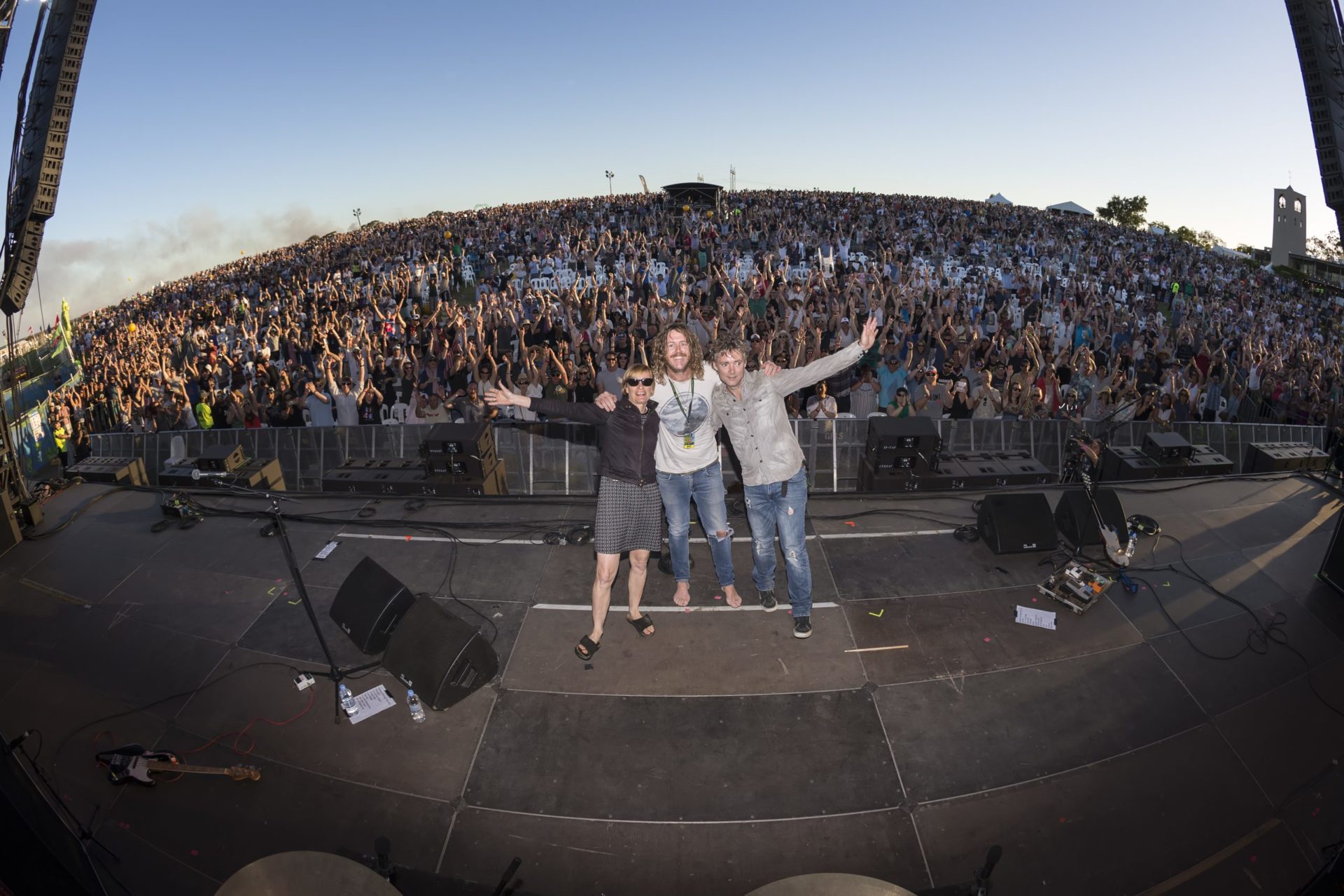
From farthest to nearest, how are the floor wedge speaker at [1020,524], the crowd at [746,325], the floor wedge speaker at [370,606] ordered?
the crowd at [746,325] < the floor wedge speaker at [1020,524] < the floor wedge speaker at [370,606]

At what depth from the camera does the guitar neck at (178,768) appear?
145 inches

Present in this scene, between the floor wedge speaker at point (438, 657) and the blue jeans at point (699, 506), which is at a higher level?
the blue jeans at point (699, 506)

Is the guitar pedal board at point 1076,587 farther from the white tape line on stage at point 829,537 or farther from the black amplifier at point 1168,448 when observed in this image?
the black amplifier at point 1168,448

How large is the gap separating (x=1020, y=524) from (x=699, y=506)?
3.27 m

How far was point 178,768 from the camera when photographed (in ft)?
12.1

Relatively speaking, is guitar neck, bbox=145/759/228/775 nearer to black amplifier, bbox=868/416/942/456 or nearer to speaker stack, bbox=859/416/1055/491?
speaker stack, bbox=859/416/1055/491

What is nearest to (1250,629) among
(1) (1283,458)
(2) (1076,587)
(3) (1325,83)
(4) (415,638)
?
(2) (1076,587)

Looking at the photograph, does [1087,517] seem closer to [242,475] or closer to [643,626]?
[643,626]

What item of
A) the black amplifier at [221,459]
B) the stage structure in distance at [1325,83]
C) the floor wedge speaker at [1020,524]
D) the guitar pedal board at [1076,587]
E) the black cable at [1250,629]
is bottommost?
the black cable at [1250,629]

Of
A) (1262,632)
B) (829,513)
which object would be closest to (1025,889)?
(1262,632)

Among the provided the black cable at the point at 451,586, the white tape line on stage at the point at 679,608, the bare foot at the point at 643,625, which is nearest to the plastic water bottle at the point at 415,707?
the black cable at the point at 451,586

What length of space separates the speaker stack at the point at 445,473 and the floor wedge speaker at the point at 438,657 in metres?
3.45

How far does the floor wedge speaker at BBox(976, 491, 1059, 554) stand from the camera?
570 centimetres

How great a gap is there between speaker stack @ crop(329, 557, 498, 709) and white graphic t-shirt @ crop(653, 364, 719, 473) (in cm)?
174
